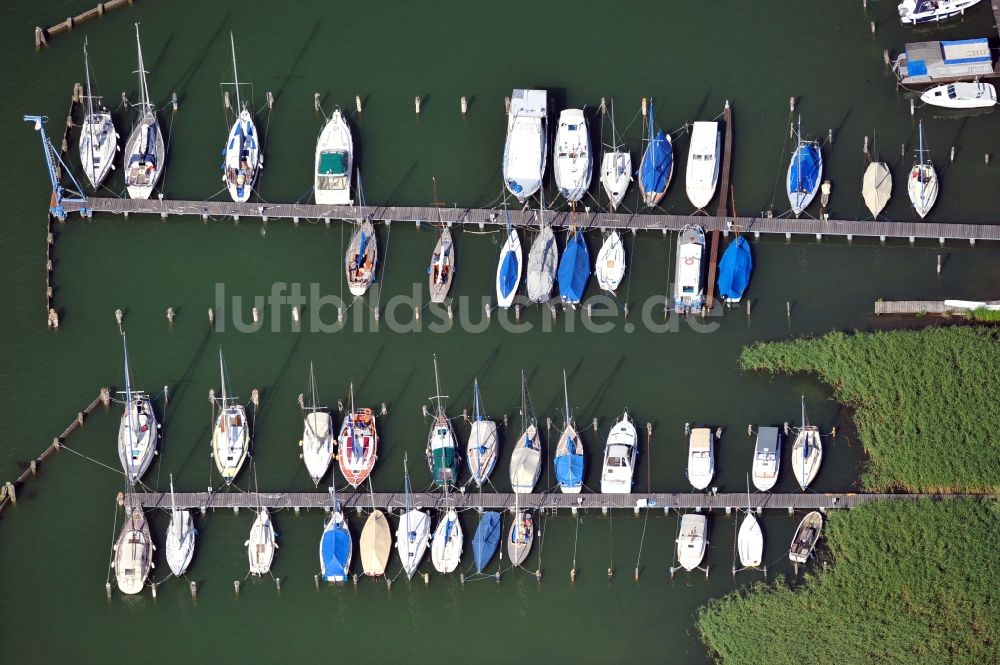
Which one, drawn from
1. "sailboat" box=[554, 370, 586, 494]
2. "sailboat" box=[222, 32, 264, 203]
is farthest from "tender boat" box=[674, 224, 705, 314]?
"sailboat" box=[222, 32, 264, 203]

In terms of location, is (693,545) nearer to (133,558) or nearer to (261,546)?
(261,546)

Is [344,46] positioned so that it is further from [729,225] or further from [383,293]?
[729,225]

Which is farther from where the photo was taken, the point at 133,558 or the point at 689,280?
the point at 689,280

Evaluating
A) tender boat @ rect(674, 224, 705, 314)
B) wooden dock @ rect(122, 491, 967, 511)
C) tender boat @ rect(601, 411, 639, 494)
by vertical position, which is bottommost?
wooden dock @ rect(122, 491, 967, 511)

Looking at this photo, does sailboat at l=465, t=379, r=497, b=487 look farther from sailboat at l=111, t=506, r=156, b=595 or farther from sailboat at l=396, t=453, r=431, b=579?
sailboat at l=111, t=506, r=156, b=595

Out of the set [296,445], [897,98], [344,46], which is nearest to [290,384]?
[296,445]

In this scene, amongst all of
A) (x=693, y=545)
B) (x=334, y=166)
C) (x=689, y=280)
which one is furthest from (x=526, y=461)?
(x=334, y=166)

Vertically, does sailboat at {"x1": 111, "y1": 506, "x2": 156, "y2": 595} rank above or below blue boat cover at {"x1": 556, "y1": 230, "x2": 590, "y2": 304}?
below
